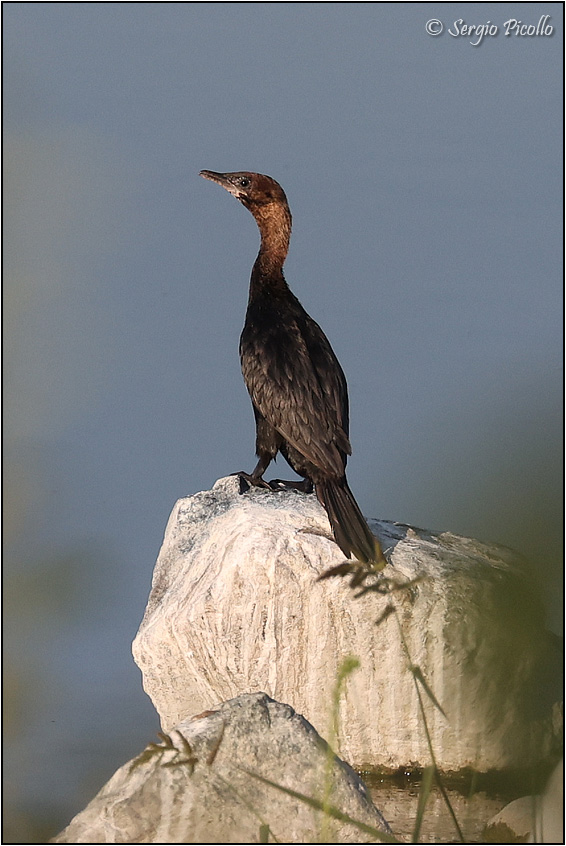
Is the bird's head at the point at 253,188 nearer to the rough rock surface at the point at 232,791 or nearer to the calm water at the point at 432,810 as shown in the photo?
the calm water at the point at 432,810

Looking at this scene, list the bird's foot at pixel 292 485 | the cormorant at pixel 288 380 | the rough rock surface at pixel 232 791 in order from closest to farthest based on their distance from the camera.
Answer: the rough rock surface at pixel 232 791 < the cormorant at pixel 288 380 < the bird's foot at pixel 292 485

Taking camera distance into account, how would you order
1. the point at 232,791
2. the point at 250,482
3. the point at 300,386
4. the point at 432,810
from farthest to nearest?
1. the point at 250,482
2. the point at 300,386
3. the point at 432,810
4. the point at 232,791

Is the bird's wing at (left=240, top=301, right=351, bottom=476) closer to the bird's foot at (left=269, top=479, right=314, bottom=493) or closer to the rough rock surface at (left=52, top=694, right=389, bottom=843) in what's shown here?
the bird's foot at (left=269, top=479, right=314, bottom=493)

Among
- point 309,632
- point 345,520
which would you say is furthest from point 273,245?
point 309,632

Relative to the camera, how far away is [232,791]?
290 cm

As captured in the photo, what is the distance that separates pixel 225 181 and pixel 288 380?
1797 millimetres

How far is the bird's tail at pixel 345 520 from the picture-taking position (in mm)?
5273

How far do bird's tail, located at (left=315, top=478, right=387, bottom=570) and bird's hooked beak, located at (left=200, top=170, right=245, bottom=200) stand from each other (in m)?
2.49

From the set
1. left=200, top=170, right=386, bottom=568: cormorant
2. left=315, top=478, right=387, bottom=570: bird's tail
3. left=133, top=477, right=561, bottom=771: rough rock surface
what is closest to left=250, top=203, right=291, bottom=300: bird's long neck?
left=200, top=170, right=386, bottom=568: cormorant

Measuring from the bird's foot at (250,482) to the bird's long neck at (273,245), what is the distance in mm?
1351

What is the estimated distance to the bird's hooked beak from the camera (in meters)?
7.16

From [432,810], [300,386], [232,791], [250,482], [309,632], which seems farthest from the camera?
[250,482]

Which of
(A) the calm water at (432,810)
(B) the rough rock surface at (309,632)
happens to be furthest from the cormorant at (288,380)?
(A) the calm water at (432,810)

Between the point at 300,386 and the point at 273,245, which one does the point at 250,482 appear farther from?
the point at 273,245
